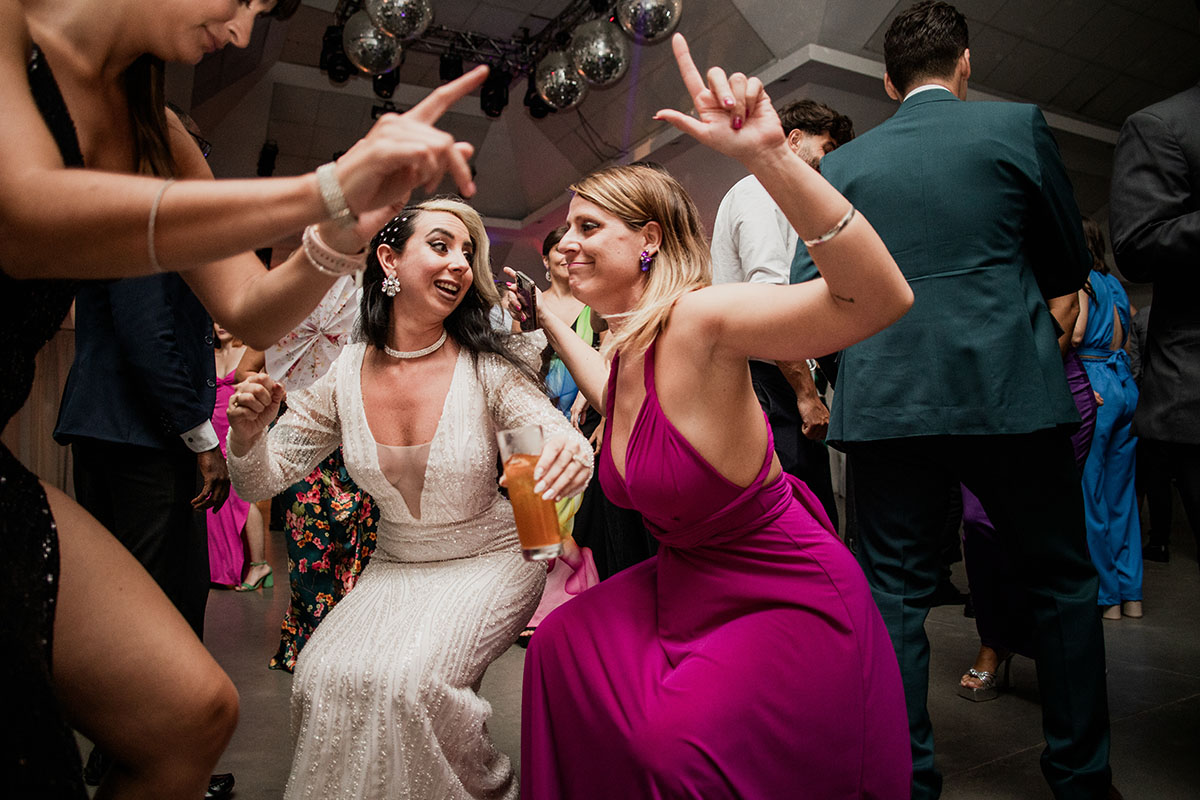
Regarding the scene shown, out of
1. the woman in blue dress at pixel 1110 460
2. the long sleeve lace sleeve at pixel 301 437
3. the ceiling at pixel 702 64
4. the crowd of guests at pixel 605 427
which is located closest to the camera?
the crowd of guests at pixel 605 427

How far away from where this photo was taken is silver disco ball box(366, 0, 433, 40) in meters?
5.25

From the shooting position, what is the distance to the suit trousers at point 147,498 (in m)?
2.11

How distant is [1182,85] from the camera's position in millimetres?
6953

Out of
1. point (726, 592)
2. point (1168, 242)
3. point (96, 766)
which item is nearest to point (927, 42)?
point (1168, 242)

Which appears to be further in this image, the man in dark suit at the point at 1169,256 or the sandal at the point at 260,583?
the sandal at the point at 260,583

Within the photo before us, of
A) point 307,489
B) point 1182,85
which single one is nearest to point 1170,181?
point 307,489

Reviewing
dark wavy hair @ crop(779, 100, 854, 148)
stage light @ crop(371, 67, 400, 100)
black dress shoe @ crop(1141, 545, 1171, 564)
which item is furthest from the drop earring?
stage light @ crop(371, 67, 400, 100)

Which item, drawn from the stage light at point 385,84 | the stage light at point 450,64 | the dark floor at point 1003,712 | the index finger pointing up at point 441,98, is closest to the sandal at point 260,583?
the dark floor at point 1003,712

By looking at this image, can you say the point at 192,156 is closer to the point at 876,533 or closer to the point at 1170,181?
the point at 876,533

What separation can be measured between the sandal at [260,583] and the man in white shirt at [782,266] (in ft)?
11.4

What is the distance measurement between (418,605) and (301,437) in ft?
1.81

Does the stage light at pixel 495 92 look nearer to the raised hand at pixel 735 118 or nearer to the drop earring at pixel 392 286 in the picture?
the drop earring at pixel 392 286

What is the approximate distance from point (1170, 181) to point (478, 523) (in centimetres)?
175

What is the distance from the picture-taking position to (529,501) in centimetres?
142
